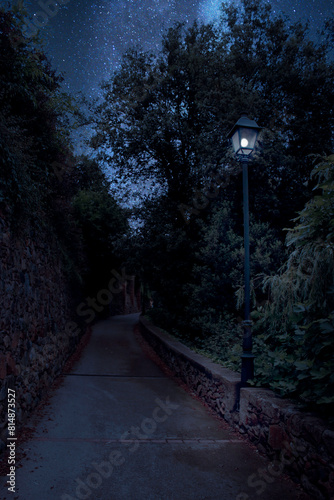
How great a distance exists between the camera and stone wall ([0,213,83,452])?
3.96 meters

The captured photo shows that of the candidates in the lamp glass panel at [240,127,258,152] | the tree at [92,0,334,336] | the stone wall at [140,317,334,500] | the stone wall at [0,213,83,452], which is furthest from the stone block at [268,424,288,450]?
the tree at [92,0,334,336]

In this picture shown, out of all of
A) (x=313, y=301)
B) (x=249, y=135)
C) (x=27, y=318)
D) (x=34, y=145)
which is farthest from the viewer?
(x=34, y=145)

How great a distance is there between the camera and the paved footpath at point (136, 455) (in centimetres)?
300

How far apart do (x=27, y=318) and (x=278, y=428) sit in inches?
142

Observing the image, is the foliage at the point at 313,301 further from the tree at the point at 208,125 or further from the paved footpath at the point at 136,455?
the tree at the point at 208,125

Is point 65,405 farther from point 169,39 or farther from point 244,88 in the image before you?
point 169,39

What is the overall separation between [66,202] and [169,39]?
7637 mm

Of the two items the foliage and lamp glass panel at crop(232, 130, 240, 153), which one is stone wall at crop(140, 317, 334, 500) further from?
lamp glass panel at crop(232, 130, 240, 153)

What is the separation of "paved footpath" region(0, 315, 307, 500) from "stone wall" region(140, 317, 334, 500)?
0.14 m

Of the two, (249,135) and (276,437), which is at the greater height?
(249,135)

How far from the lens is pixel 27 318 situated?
4.98 metres

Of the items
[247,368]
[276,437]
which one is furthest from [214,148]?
[276,437]

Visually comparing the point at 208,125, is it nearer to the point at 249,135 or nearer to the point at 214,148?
the point at 214,148

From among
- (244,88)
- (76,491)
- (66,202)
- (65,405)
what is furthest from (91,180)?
(76,491)
